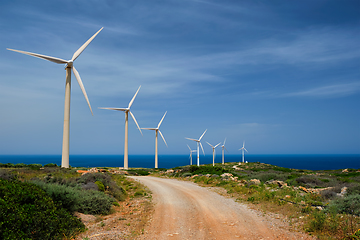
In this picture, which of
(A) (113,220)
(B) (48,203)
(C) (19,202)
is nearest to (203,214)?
(A) (113,220)

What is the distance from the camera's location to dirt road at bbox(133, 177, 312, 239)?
10.4 metres

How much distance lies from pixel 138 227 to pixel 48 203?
4250 millimetres

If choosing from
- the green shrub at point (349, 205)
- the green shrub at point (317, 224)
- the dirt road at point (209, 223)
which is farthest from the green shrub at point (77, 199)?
the green shrub at point (349, 205)

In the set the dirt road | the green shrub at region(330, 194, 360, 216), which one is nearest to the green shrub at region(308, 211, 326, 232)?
the dirt road

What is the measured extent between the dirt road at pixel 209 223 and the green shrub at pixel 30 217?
131 inches

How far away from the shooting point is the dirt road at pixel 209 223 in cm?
1040

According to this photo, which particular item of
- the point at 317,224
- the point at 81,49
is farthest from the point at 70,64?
the point at 317,224

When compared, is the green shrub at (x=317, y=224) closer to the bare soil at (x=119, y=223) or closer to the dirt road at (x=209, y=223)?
the dirt road at (x=209, y=223)

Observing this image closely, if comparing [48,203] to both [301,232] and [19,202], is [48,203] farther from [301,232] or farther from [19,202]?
[301,232]

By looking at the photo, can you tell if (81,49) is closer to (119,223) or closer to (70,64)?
(70,64)

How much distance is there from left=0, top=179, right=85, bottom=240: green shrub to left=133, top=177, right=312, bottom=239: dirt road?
332 centimetres

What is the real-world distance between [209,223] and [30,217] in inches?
316

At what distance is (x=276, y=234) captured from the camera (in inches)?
417

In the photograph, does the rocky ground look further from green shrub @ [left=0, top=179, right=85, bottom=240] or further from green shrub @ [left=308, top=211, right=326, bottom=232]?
green shrub @ [left=308, top=211, right=326, bottom=232]
